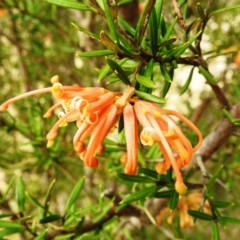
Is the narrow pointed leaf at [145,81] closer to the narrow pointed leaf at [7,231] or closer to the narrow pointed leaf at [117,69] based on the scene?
the narrow pointed leaf at [117,69]

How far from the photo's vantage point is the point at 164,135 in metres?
0.39

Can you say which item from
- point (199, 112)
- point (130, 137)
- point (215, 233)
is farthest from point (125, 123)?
point (199, 112)

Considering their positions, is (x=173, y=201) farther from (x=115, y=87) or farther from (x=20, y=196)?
(x=115, y=87)

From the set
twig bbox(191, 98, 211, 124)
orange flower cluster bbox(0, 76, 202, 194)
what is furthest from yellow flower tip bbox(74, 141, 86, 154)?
twig bbox(191, 98, 211, 124)

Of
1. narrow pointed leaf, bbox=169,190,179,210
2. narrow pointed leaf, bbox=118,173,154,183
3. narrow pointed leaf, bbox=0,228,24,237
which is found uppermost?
narrow pointed leaf, bbox=118,173,154,183

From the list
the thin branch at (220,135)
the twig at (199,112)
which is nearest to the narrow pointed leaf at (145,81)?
the thin branch at (220,135)

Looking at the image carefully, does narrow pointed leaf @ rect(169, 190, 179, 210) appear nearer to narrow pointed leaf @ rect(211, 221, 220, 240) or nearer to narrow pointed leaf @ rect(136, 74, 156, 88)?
narrow pointed leaf @ rect(211, 221, 220, 240)

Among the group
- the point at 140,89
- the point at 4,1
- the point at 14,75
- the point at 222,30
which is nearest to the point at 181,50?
the point at 140,89

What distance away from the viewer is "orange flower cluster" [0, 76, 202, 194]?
0.39m

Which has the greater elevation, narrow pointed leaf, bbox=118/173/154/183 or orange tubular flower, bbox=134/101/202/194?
orange tubular flower, bbox=134/101/202/194

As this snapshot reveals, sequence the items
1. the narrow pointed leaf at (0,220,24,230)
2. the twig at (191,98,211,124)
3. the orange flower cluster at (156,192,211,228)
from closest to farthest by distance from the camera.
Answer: the narrow pointed leaf at (0,220,24,230) → the orange flower cluster at (156,192,211,228) → the twig at (191,98,211,124)

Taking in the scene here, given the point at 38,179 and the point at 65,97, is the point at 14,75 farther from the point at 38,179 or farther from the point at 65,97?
the point at 65,97

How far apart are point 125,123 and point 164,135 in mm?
40

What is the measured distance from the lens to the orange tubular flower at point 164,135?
0.39m
